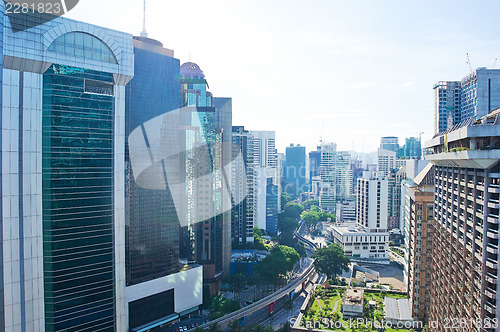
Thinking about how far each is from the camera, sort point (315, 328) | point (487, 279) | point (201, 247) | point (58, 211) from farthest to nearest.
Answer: point (201, 247) < point (315, 328) < point (58, 211) < point (487, 279)

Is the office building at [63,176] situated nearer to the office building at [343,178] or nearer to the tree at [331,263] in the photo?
the tree at [331,263]

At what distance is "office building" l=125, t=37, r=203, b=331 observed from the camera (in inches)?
531

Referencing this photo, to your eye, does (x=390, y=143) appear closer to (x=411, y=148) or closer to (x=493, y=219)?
(x=411, y=148)

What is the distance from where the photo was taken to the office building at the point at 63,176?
8430mm

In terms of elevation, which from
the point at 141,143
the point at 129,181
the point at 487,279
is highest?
the point at 141,143

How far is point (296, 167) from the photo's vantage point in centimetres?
6469

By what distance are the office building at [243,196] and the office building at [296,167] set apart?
36.8 m

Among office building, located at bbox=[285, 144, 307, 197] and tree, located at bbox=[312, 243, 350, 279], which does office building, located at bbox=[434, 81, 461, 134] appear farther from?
office building, located at bbox=[285, 144, 307, 197]

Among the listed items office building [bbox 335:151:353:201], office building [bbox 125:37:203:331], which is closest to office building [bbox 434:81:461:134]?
office building [bbox 335:151:353:201]

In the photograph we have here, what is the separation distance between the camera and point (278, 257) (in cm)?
1931

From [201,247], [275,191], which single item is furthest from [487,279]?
[275,191]

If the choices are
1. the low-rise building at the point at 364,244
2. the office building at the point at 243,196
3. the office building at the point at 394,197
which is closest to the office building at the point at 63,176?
the office building at the point at 243,196

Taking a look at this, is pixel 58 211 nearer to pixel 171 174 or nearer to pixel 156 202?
pixel 156 202

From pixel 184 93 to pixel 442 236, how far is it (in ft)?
40.8
